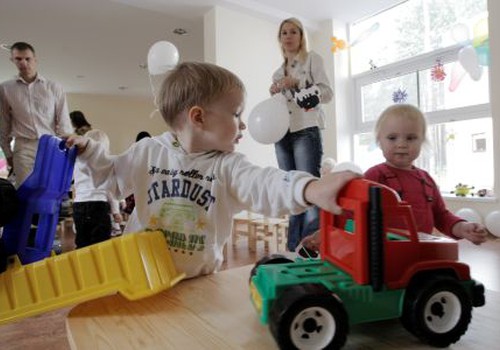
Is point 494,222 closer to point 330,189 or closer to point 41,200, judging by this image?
point 330,189

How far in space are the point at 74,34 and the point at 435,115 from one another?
15.3ft

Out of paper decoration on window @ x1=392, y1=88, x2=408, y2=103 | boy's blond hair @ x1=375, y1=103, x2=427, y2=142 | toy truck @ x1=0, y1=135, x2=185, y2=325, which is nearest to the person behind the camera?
toy truck @ x1=0, y1=135, x2=185, y2=325

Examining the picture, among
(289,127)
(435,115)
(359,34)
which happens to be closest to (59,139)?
(289,127)

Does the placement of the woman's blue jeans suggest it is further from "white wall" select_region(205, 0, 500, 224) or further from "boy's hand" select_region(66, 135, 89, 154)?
"white wall" select_region(205, 0, 500, 224)

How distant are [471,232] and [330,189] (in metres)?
0.53

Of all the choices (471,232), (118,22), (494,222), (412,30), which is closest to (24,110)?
(118,22)

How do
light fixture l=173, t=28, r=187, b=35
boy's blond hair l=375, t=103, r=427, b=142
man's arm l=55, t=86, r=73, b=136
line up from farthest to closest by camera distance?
light fixture l=173, t=28, r=187, b=35, man's arm l=55, t=86, r=73, b=136, boy's blond hair l=375, t=103, r=427, b=142

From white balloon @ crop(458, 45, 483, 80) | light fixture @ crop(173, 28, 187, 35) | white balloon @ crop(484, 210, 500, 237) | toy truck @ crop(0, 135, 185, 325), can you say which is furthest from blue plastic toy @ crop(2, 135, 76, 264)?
light fixture @ crop(173, 28, 187, 35)

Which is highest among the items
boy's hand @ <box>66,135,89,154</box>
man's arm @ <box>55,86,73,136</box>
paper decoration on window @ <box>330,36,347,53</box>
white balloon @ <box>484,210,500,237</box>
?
paper decoration on window @ <box>330,36,347,53</box>

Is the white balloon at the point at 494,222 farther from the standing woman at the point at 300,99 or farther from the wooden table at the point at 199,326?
the wooden table at the point at 199,326

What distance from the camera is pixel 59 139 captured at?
0.70m

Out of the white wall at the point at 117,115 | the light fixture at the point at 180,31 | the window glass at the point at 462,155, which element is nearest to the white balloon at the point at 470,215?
the window glass at the point at 462,155

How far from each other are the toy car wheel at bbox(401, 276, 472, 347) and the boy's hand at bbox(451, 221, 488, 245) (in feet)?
1.28

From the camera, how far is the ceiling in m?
4.03
